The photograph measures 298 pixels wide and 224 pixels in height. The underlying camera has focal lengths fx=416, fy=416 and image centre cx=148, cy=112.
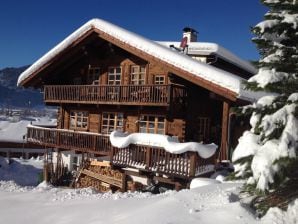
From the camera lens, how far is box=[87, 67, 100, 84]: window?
23797mm

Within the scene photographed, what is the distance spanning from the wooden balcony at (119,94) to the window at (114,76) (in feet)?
5.46

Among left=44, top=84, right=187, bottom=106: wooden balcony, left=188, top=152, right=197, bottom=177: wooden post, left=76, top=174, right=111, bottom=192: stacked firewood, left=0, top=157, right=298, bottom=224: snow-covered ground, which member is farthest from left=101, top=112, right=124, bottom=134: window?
left=188, top=152, right=197, bottom=177: wooden post

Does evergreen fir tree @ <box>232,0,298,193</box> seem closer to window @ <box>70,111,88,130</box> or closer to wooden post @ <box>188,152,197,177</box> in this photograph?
wooden post @ <box>188,152,197,177</box>

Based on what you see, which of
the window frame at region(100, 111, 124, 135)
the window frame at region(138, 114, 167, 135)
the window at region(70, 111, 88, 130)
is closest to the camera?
the window frame at region(138, 114, 167, 135)

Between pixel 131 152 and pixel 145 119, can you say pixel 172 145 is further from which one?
pixel 145 119

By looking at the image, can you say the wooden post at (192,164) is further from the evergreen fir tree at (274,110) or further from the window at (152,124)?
the evergreen fir tree at (274,110)

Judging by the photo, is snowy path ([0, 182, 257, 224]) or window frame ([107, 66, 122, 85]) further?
window frame ([107, 66, 122, 85])

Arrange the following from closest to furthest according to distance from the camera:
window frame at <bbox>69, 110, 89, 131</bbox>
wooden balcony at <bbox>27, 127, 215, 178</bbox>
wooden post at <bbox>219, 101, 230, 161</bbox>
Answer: wooden balcony at <bbox>27, 127, 215, 178</bbox>
wooden post at <bbox>219, 101, 230, 161</bbox>
window frame at <bbox>69, 110, 89, 131</bbox>

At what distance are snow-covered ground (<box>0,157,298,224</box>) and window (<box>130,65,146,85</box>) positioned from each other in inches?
318

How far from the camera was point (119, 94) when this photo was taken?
2014 cm

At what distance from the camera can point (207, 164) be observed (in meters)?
16.3

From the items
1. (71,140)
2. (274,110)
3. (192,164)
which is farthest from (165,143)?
(274,110)

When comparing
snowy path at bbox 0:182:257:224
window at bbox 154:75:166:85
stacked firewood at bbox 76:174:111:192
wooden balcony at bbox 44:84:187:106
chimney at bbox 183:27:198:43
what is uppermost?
chimney at bbox 183:27:198:43

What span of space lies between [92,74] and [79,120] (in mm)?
2878
